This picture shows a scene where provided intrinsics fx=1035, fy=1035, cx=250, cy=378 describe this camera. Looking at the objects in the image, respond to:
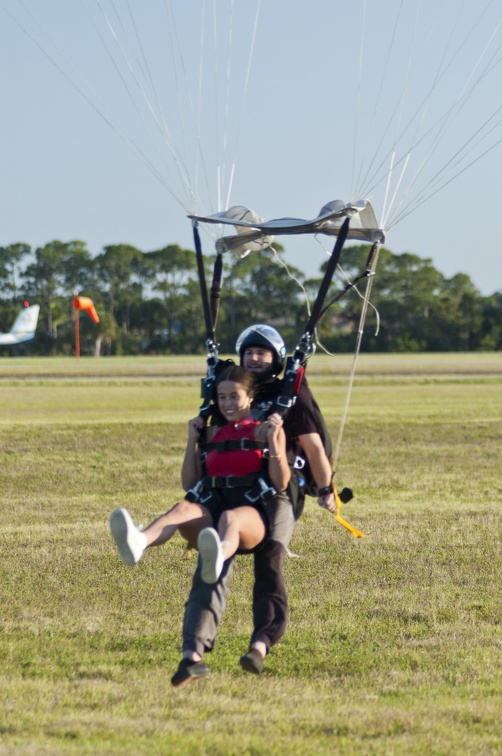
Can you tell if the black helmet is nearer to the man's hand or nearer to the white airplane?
the man's hand

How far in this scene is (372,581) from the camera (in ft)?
23.8

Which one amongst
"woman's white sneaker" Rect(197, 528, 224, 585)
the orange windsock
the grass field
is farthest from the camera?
the orange windsock

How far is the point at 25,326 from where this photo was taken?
63219 millimetres

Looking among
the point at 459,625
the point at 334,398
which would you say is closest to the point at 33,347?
the point at 334,398

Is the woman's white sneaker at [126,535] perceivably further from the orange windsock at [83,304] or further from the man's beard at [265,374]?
the orange windsock at [83,304]

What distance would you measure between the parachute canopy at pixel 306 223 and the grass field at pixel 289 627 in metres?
1.91

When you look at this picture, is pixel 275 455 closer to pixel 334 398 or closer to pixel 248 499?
pixel 248 499

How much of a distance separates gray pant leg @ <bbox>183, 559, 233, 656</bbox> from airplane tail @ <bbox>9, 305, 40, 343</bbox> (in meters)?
58.7

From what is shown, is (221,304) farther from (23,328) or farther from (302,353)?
(302,353)

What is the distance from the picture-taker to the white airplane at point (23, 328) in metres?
61.9

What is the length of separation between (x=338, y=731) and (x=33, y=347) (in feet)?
248

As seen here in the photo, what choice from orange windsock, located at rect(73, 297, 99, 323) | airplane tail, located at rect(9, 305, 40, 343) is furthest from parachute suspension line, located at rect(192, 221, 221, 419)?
airplane tail, located at rect(9, 305, 40, 343)

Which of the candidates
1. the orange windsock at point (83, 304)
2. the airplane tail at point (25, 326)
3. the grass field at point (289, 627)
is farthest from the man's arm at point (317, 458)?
the airplane tail at point (25, 326)

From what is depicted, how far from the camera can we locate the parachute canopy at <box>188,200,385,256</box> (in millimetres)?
A: 5571
